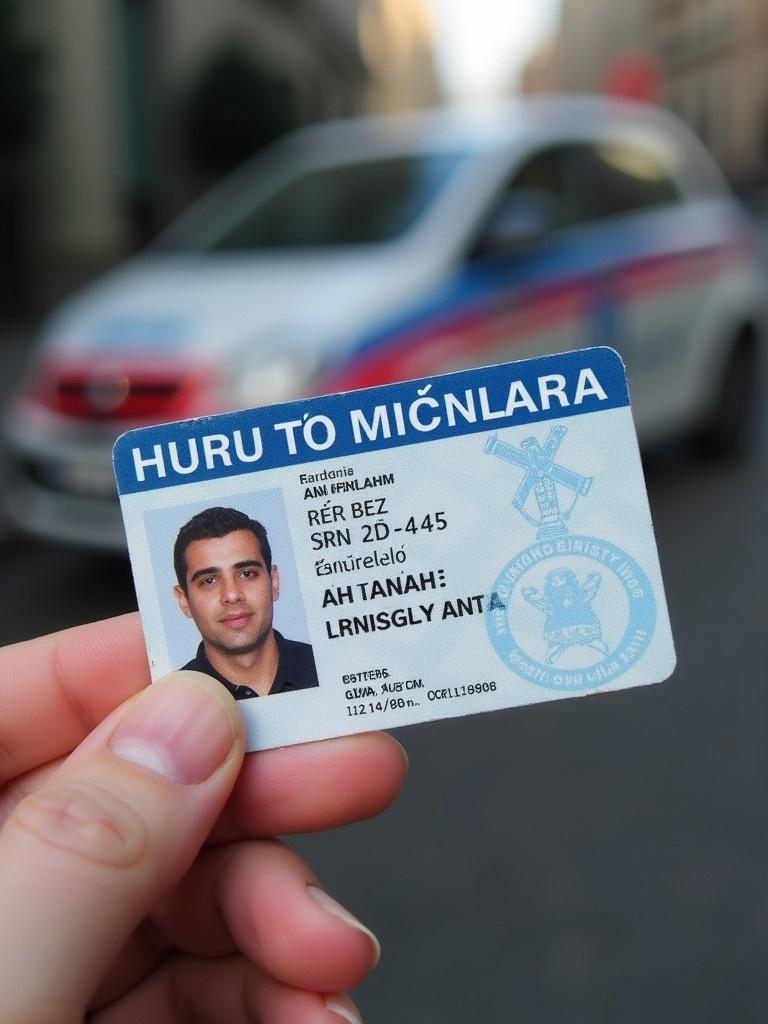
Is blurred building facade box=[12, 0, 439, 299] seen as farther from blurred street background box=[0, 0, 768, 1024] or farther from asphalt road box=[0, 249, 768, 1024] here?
asphalt road box=[0, 249, 768, 1024]

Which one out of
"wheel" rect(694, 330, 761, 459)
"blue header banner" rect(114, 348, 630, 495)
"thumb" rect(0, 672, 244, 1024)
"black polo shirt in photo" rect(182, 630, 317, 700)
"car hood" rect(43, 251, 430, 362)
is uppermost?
"car hood" rect(43, 251, 430, 362)

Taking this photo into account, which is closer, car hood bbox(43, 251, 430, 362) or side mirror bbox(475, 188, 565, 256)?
car hood bbox(43, 251, 430, 362)

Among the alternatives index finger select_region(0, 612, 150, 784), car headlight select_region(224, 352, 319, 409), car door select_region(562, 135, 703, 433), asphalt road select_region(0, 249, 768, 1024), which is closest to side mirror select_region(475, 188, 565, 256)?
car door select_region(562, 135, 703, 433)

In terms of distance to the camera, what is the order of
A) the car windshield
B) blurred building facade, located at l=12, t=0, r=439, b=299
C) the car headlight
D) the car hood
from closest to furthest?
the car headlight
the car hood
the car windshield
blurred building facade, located at l=12, t=0, r=439, b=299

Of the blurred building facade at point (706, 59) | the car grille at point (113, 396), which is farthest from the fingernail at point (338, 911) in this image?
the blurred building facade at point (706, 59)

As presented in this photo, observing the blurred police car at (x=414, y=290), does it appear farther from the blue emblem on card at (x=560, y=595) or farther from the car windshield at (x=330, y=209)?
the blue emblem on card at (x=560, y=595)

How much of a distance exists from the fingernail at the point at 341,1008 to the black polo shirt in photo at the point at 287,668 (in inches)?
12.2

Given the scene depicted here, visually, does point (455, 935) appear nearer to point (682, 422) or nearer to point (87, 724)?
point (87, 724)

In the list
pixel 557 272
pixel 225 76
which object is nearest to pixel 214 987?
pixel 557 272

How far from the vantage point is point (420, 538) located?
1118mm

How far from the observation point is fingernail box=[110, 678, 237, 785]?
1.10m

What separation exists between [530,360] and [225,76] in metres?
14.8

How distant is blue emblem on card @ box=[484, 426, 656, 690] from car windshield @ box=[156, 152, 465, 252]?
12.5ft

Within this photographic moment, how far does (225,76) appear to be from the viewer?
1479 cm
